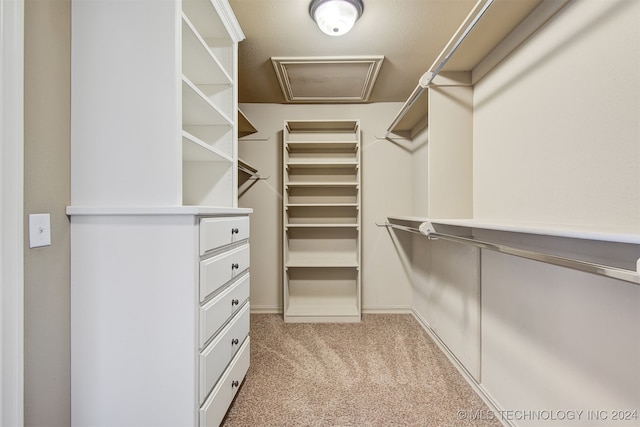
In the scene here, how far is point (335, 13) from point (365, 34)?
357mm

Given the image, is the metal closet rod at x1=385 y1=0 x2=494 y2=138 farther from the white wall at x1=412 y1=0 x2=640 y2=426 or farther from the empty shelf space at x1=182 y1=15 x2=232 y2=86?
the empty shelf space at x1=182 y1=15 x2=232 y2=86

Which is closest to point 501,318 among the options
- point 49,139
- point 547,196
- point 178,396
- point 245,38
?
point 547,196

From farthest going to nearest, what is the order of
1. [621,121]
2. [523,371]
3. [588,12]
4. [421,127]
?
[421,127] → [523,371] → [588,12] → [621,121]

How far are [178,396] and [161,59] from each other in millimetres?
1285

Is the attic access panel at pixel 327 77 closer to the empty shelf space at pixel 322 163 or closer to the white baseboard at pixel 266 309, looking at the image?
the empty shelf space at pixel 322 163

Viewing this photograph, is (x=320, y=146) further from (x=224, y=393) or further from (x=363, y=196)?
(x=224, y=393)

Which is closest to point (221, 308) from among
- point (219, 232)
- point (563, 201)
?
point (219, 232)

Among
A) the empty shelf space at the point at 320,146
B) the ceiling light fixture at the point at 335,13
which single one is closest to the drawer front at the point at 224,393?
the empty shelf space at the point at 320,146

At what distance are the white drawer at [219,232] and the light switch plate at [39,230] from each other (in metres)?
0.50

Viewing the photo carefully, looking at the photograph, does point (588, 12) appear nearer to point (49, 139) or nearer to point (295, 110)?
point (49, 139)

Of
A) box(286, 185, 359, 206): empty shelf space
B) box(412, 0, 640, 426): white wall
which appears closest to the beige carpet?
box(412, 0, 640, 426): white wall

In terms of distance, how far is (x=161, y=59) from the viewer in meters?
1.06

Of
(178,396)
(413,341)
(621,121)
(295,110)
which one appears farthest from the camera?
(295,110)

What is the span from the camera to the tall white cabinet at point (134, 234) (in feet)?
3.38
